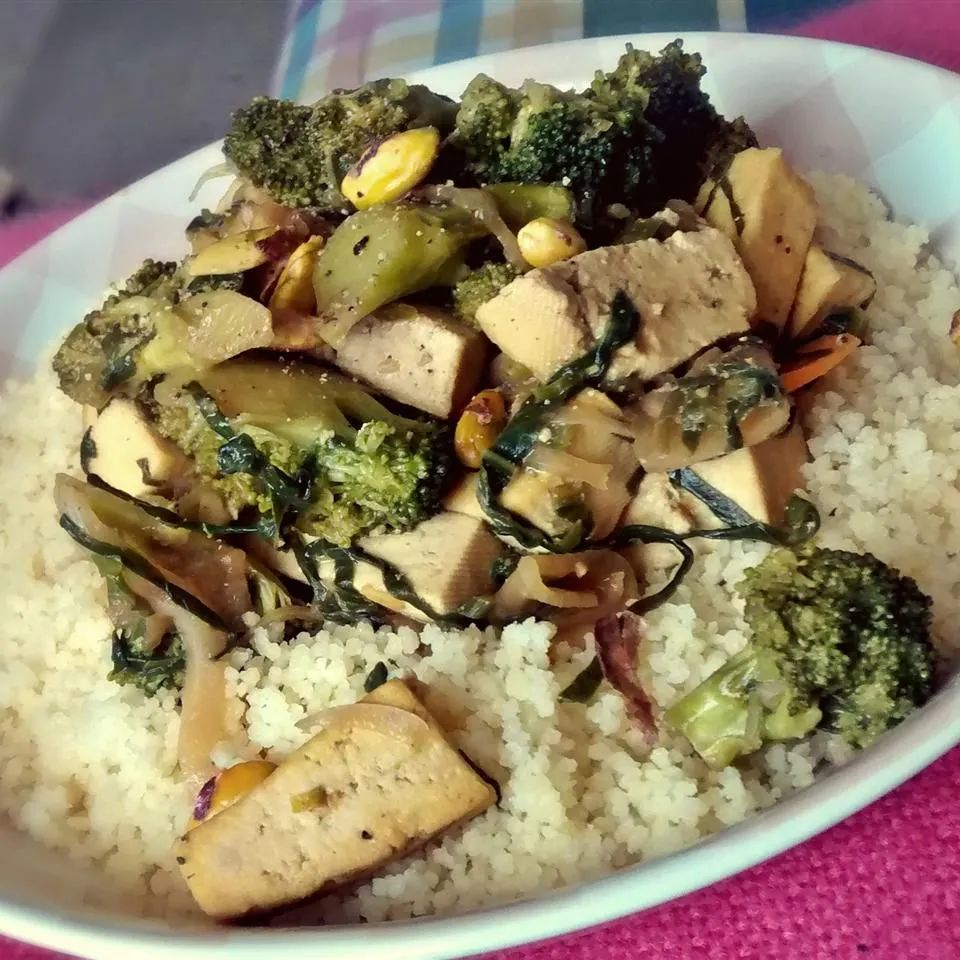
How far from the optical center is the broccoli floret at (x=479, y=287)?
2156mm

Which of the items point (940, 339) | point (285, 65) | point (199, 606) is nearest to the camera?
point (199, 606)

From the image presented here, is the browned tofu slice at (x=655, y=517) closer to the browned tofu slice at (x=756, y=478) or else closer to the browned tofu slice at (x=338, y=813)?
the browned tofu slice at (x=756, y=478)

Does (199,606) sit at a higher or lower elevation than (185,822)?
higher

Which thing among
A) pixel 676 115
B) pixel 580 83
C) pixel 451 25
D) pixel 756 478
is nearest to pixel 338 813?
pixel 756 478

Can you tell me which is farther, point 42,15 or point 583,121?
point 42,15

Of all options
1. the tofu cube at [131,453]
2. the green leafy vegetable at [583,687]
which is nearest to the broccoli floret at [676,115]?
the green leafy vegetable at [583,687]

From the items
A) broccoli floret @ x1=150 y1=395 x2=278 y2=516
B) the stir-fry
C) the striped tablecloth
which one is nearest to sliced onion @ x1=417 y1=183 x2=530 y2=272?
the stir-fry

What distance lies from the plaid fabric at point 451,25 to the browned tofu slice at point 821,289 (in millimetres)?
1891

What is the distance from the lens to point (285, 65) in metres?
4.69

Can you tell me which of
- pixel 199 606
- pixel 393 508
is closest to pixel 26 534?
pixel 199 606

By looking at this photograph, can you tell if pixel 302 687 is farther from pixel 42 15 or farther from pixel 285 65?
pixel 42 15

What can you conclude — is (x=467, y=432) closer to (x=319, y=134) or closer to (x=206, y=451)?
(x=206, y=451)

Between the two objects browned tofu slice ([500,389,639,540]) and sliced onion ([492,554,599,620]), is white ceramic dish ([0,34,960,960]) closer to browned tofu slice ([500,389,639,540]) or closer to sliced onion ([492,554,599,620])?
sliced onion ([492,554,599,620])

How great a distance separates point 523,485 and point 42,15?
4.61 metres
